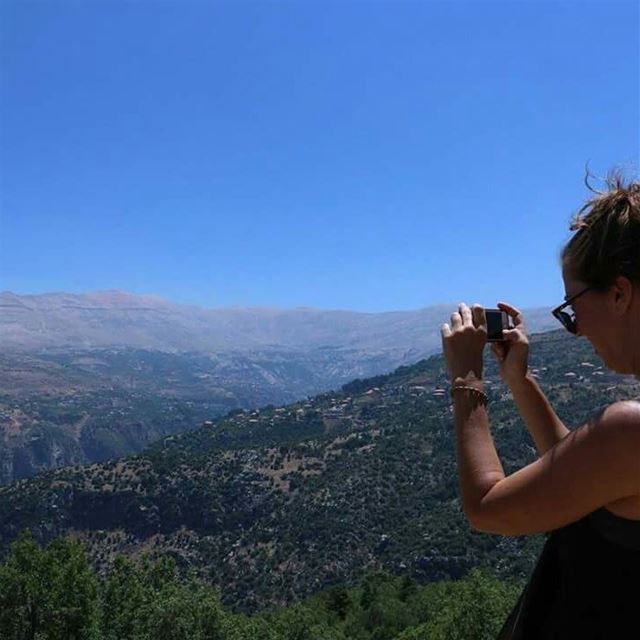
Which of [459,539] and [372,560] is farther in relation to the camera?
[372,560]

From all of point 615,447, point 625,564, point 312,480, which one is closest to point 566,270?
point 615,447

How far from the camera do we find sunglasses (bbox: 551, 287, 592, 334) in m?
1.81

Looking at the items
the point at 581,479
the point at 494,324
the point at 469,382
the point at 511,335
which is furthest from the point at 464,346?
the point at 581,479

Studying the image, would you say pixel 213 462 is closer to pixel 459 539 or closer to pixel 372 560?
pixel 372 560

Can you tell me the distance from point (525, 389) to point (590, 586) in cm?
82

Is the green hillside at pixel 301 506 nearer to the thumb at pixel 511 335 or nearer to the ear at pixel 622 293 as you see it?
the thumb at pixel 511 335

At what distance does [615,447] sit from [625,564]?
1.03ft

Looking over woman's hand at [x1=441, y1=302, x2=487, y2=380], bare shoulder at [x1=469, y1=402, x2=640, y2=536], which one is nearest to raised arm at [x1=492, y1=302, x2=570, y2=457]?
woman's hand at [x1=441, y1=302, x2=487, y2=380]

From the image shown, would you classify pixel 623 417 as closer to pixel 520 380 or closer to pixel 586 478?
pixel 586 478

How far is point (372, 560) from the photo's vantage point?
78.2 metres

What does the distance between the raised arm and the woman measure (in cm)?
38

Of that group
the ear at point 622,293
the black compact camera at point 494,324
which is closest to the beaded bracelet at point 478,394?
the black compact camera at point 494,324

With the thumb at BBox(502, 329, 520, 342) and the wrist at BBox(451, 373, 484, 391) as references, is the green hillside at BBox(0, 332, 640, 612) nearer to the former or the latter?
the thumb at BBox(502, 329, 520, 342)

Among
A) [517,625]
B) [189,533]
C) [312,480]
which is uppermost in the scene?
[517,625]
